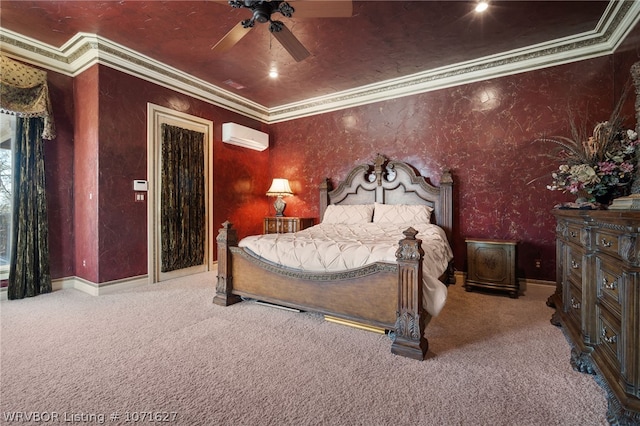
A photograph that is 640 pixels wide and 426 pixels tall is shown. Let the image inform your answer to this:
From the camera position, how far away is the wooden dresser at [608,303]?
124cm

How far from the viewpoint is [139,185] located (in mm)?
3723

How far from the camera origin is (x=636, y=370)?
4.03 ft

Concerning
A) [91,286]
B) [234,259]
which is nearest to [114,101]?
[91,286]

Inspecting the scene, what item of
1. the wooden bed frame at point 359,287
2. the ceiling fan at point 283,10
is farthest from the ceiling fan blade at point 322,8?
the wooden bed frame at point 359,287

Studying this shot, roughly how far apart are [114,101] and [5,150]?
4.10 feet

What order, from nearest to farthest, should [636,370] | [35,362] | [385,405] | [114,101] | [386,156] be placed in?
1. [636,370]
2. [385,405]
3. [35,362]
4. [114,101]
5. [386,156]

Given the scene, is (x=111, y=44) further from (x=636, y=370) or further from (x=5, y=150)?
(x=636, y=370)

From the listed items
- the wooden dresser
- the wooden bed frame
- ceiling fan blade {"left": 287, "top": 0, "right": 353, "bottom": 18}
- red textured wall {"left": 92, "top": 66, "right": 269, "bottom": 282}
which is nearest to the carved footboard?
the wooden bed frame

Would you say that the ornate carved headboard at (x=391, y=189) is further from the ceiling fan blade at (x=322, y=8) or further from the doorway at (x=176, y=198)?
the ceiling fan blade at (x=322, y=8)

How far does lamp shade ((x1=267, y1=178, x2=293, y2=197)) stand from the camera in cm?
505

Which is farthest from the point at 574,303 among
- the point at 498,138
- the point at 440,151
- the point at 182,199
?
the point at 182,199

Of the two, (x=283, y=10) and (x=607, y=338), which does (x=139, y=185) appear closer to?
(x=283, y=10)

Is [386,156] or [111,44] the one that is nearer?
[111,44]

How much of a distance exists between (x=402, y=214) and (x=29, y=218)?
438 centimetres
